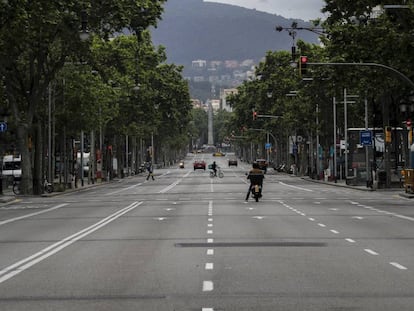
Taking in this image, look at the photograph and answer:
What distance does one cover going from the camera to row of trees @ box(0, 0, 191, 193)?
37.2 metres

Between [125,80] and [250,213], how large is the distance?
4747 cm

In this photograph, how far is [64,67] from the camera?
5444 cm

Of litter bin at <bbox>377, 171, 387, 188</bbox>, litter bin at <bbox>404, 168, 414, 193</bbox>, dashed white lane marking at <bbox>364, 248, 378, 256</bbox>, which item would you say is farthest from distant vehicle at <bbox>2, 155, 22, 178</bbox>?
dashed white lane marking at <bbox>364, 248, 378, 256</bbox>

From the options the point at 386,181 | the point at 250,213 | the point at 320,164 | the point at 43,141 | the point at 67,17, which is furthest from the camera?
the point at 320,164

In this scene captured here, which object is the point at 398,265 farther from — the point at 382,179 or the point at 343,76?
the point at 382,179

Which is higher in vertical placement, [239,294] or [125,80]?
[125,80]

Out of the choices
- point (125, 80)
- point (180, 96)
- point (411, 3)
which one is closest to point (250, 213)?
point (411, 3)

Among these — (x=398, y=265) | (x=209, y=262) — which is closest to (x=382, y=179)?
(x=398, y=265)

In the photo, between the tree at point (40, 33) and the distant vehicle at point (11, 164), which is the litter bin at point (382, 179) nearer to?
the tree at point (40, 33)

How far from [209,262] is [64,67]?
41.9 metres

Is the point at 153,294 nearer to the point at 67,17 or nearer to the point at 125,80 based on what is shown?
the point at 67,17

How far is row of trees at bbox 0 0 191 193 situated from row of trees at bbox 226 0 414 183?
996 cm

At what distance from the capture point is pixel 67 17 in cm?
3972

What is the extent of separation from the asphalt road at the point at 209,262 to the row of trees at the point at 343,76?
13.2 metres
